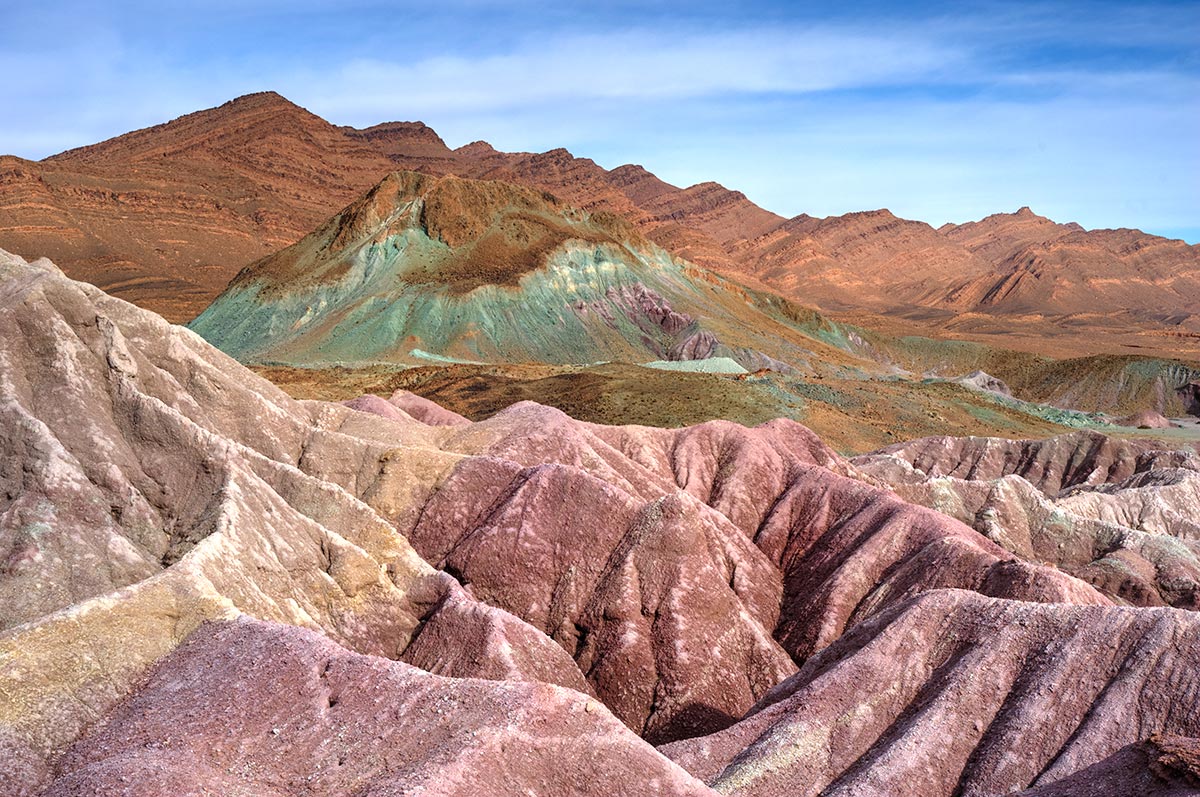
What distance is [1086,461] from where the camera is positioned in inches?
2530

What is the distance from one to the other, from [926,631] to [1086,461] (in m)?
45.3

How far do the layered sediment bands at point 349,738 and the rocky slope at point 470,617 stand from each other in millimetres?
53

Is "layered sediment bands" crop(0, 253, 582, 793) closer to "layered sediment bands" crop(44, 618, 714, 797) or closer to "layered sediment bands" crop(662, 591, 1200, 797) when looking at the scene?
"layered sediment bands" crop(44, 618, 714, 797)

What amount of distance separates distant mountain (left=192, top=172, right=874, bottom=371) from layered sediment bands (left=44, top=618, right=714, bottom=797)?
80.6 meters

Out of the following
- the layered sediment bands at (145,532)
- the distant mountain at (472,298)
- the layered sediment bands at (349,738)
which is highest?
the distant mountain at (472,298)

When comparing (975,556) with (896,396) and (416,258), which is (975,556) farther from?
(416,258)

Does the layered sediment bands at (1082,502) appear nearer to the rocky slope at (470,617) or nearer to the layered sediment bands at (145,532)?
the rocky slope at (470,617)

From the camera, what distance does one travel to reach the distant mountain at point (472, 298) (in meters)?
104

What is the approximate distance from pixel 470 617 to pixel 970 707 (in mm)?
12231

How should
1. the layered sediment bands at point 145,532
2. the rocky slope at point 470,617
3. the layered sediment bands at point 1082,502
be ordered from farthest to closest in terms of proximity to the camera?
1. the layered sediment bands at point 1082,502
2. the layered sediment bands at point 145,532
3. the rocky slope at point 470,617

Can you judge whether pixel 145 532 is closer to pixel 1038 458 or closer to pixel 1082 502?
pixel 1082 502

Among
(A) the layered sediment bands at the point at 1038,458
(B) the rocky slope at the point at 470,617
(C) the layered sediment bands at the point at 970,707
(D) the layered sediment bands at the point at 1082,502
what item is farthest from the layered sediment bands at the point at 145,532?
(A) the layered sediment bands at the point at 1038,458

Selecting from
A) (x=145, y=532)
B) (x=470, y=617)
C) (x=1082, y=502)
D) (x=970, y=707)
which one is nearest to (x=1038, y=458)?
(x=1082, y=502)

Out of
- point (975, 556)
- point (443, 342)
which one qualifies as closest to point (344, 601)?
point (975, 556)
